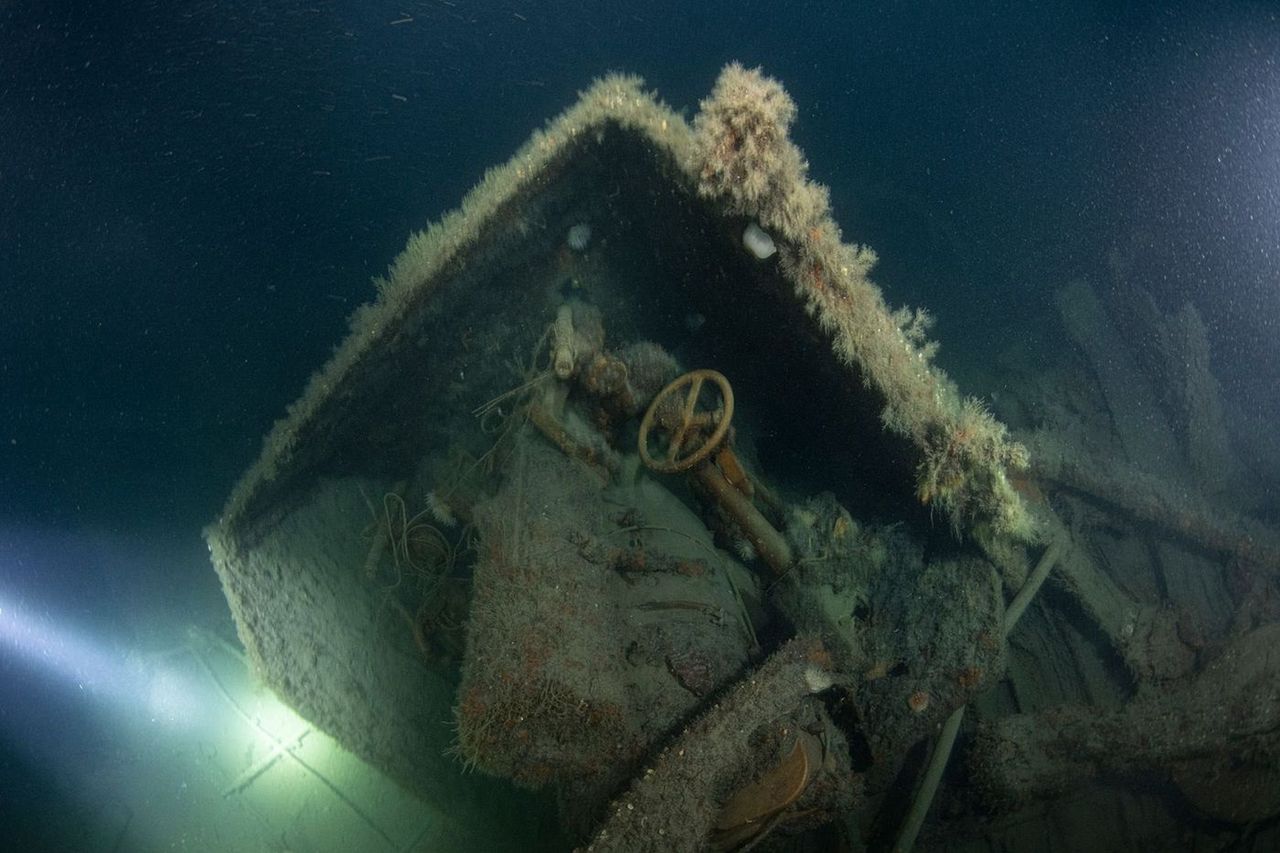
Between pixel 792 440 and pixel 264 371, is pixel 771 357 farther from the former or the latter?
pixel 264 371

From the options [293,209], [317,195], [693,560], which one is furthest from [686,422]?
[317,195]

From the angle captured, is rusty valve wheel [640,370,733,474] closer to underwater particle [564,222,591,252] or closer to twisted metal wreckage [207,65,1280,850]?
twisted metal wreckage [207,65,1280,850]

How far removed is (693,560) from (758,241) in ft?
6.58

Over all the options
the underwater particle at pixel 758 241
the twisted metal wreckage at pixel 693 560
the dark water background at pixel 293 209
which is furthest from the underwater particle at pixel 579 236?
the dark water background at pixel 293 209

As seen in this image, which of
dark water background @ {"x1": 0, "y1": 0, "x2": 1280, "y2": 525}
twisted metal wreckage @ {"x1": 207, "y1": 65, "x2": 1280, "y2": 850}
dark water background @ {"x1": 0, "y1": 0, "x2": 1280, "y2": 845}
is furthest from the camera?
dark water background @ {"x1": 0, "y1": 0, "x2": 1280, "y2": 525}

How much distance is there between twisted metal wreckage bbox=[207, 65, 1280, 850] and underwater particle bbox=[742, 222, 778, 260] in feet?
0.05

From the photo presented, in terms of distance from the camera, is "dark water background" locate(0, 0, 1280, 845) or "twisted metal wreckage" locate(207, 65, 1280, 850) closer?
"twisted metal wreckage" locate(207, 65, 1280, 850)

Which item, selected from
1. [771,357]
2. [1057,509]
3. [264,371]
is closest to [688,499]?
[771,357]

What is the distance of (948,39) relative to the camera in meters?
23.7

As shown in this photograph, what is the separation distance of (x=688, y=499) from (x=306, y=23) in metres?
15.1

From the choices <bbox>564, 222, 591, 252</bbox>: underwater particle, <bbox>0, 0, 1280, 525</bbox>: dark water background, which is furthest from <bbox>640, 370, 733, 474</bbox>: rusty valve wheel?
<bbox>0, 0, 1280, 525</bbox>: dark water background

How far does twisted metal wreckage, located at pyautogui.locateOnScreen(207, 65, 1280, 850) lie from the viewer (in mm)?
2869

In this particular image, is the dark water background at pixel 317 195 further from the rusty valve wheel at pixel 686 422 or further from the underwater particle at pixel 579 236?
the rusty valve wheel at pixel 686 422

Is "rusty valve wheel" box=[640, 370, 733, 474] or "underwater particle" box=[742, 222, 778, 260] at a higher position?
"underwater particle" box=[742, 222, 778, 260]
